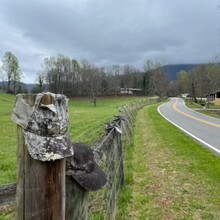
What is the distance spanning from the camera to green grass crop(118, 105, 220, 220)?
5.15 meters

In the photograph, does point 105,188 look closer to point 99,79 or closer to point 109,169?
point 109,169

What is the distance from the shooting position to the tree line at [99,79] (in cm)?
9425

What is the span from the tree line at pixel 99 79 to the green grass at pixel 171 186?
68586 millimetres

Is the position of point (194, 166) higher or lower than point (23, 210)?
lower

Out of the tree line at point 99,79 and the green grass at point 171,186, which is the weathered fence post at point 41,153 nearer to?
the green grass at point 171,186

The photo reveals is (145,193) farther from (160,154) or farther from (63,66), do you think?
(63,66)

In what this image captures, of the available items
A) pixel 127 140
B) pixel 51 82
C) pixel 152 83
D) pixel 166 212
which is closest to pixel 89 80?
pixel 51 82

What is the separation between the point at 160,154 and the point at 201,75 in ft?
235

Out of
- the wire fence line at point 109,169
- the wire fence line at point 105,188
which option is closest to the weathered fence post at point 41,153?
the wire fence line at point 105,188

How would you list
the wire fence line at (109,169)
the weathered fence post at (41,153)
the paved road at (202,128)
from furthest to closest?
1. the paved road at (202,128)
2. the wire fence line at (109,169)
3. the weathered fence post at (41,153)

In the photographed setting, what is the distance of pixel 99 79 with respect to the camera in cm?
11150

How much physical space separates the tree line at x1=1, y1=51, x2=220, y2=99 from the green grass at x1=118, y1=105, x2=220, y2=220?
68.6 m

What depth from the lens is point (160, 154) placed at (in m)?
9.68

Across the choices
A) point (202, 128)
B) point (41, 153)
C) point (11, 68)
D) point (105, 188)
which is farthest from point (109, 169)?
point (11, 68)
